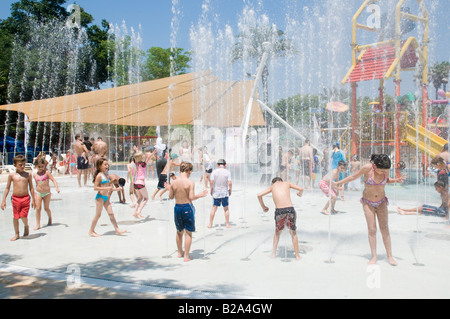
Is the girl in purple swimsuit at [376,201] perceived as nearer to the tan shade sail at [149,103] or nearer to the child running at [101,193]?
the child running at [101,193]

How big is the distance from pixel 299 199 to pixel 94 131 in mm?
33324

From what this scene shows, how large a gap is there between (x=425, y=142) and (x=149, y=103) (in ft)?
40.3

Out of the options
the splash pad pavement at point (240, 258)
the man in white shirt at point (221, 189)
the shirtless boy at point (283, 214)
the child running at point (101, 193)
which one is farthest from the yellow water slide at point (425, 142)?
the child running at point (101, 193)

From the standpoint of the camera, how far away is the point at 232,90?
2100cm

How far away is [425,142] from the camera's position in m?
15.8

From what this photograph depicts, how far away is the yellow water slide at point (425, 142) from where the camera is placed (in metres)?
15.3

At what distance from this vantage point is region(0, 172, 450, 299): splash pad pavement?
4.01 metres

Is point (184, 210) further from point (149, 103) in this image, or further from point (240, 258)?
point (149, 103)

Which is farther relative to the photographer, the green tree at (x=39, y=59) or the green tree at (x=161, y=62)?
the green tree at (x=161, y=62)

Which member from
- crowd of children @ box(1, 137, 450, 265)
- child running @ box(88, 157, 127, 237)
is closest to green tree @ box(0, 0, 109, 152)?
crowd of children @ box(1, 137, 450, 265)

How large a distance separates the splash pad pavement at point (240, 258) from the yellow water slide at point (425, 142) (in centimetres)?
829

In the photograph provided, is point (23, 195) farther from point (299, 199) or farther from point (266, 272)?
point (299, 199)

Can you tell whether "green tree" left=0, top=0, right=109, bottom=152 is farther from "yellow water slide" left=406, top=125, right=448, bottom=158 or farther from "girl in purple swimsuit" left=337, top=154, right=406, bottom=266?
"girl in purple swimsuit" left=337, top=154, right=406, bottom=266
